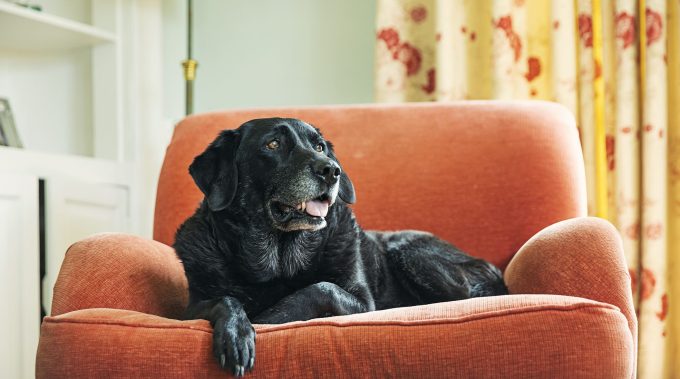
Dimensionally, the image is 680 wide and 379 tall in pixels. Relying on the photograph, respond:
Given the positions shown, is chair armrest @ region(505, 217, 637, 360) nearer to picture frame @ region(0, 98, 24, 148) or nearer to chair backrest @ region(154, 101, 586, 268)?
chair backrest @ region(154, 101, 586, 268)

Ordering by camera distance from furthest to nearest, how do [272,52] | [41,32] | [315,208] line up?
[272,52] → [41,32] → [315,208]

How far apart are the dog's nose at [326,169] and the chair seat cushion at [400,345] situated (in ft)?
1.23

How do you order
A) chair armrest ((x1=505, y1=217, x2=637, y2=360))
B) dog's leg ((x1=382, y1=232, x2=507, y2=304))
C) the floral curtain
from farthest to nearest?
1. the floral curtain
2. dog's leg ((x1=382, y1=232, x2=507, y2=304))
3. chair armrest ((x1=505, y1=217, x2=637, y2=360))

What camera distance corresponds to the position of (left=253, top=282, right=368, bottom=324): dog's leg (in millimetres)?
1541

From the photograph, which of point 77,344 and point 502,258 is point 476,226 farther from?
point 77,344

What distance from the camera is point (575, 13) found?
2.74m

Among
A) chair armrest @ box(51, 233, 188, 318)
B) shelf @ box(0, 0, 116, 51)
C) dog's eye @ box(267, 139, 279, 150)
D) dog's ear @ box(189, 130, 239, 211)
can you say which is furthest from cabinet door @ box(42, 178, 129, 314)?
dog's eye @ box(267, 139, 279, 150)

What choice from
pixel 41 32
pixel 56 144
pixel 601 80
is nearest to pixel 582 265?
pixel 601 80

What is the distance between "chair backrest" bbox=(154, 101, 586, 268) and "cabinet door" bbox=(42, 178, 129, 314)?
594 millimetres

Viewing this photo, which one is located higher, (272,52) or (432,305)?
(272,52)

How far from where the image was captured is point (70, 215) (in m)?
2.81

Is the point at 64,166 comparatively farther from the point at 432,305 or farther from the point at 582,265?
the point at 582,265

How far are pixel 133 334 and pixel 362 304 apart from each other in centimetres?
52

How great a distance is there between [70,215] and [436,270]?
4.97 ft
